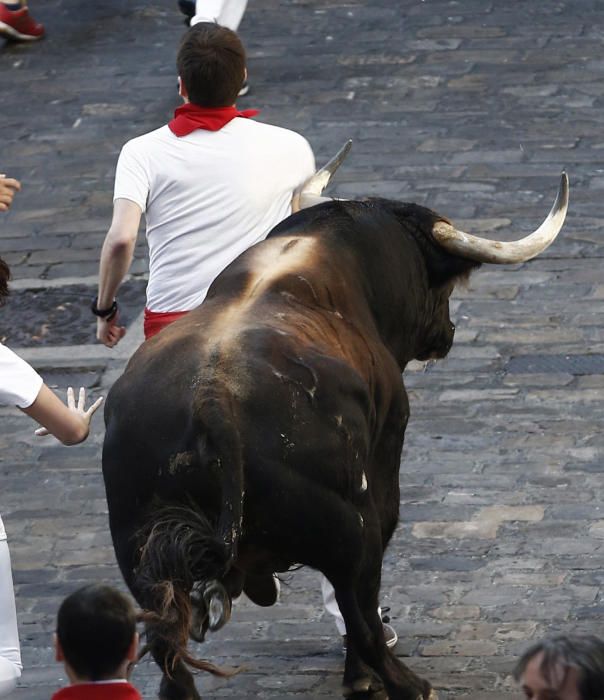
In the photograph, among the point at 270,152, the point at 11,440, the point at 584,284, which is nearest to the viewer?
the point at 270,152

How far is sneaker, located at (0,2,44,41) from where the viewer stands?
A: 14.0 m

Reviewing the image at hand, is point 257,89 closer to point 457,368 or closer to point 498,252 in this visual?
point 457,368

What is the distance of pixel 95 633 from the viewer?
13.0 feet

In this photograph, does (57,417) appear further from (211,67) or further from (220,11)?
(220,11)

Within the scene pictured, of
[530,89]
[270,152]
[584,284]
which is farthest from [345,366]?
[530,89]

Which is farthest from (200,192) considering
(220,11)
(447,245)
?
(220,11)

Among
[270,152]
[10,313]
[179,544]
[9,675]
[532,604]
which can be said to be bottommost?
[10,313]

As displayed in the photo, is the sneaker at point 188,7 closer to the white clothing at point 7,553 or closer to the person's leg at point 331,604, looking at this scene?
the person's leg at point 331,604

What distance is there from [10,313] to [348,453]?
200 inches

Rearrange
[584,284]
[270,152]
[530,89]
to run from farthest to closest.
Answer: [530,89]
[584,284]
[270,152]

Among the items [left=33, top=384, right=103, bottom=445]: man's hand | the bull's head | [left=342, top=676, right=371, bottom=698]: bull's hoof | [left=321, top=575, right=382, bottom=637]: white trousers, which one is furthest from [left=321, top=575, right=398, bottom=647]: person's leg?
[left=33, top=384, right=103, bottom=445]: man's hand

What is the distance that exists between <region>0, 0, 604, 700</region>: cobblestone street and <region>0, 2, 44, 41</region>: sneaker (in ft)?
0.46

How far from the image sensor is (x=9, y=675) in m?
5.03

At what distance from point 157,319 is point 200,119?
74 cm
